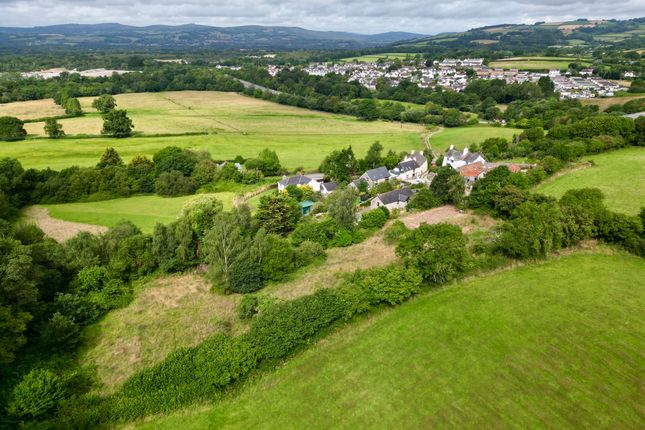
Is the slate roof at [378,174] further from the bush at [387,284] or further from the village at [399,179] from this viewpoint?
the bush at [387,284]

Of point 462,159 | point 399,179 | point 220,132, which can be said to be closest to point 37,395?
point 399,179

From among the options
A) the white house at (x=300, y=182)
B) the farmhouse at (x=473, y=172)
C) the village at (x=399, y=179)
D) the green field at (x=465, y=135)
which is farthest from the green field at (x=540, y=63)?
the white house at (x=300, y=182)

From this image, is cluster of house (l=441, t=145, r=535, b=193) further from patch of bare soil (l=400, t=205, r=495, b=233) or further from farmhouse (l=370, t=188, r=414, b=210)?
farmhouse (l=370, t=188, r=414, b=210)

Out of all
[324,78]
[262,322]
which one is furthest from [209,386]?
[324,78]

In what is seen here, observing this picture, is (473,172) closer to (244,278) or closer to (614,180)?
(614,180)

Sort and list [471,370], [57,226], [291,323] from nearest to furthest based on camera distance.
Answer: [471,370]
[291,323]
[57,226]
